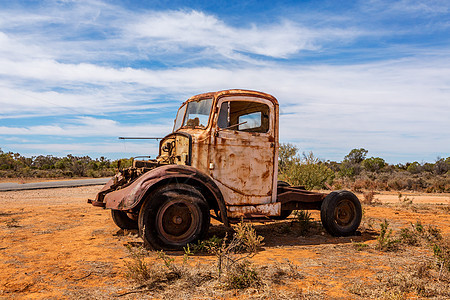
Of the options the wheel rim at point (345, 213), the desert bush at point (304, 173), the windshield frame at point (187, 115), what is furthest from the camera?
the desert bush at point (304, 173)

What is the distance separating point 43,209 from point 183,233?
22.0 feet

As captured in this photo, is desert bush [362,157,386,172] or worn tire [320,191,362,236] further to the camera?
desert bush [362,157,386,172]

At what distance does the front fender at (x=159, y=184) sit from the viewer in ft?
18.3

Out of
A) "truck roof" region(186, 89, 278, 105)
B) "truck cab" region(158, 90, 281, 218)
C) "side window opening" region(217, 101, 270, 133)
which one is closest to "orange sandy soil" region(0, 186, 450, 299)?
"truck cab" region(158, 90, 281, 218)

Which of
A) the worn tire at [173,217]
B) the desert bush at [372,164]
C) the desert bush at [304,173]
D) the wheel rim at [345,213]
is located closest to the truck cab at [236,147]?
the worn tire at [173,217]

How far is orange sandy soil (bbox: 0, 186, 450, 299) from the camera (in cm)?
413

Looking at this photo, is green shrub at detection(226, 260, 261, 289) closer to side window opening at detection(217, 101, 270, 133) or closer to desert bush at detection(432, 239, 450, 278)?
desert bush at detection(432, 239, 450, 278)

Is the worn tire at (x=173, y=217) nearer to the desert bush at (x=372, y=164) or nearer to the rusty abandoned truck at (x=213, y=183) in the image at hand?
the rusty abandoned truck at (x=213, y=183)

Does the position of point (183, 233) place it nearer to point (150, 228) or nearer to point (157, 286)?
point (150, 228)

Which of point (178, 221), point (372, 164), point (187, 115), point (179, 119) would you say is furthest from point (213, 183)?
point (372, 164)

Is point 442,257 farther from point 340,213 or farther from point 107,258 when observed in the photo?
point 107,258

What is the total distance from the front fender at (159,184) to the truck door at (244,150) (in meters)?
0.50

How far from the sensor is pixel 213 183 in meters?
6.03

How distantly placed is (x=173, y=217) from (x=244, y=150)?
5.93 feet
